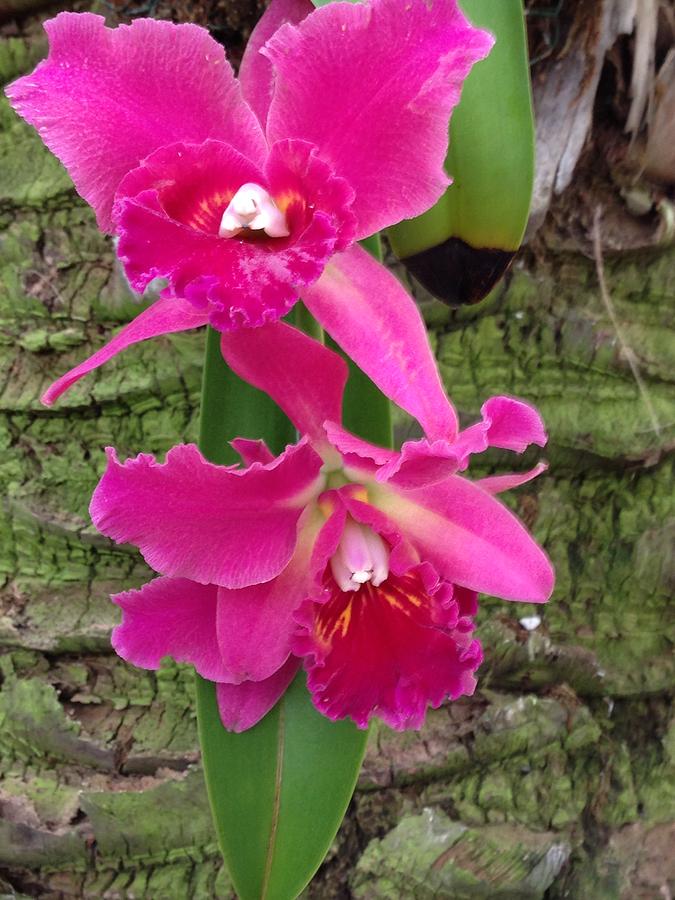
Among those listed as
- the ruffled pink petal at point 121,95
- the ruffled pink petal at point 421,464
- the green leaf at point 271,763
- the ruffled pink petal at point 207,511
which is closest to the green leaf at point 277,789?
the green leaf at point 271,763

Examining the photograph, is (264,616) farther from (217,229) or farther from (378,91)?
(378,91)

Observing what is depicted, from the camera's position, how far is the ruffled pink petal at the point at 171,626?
29.8 inches

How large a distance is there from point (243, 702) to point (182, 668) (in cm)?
43

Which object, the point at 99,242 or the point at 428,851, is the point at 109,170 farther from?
the point at 428,851

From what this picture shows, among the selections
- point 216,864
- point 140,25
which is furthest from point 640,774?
point 140,25

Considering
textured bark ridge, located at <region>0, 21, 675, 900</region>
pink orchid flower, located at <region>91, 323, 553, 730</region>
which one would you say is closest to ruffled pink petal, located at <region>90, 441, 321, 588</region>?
pink orchid flower, located at <region>91, 323, 553, 730</region>

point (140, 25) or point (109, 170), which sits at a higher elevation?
point (140, 25)

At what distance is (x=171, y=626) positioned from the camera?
0.77 metres

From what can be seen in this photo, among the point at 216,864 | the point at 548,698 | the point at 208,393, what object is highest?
the point at 208,393

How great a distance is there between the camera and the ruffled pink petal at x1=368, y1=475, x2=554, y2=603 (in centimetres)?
77

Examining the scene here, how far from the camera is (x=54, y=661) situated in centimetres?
122

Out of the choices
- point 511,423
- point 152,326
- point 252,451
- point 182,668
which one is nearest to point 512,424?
point 511,423

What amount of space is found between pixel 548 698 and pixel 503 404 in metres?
0.74

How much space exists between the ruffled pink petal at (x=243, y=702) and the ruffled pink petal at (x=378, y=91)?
1.47 feet
